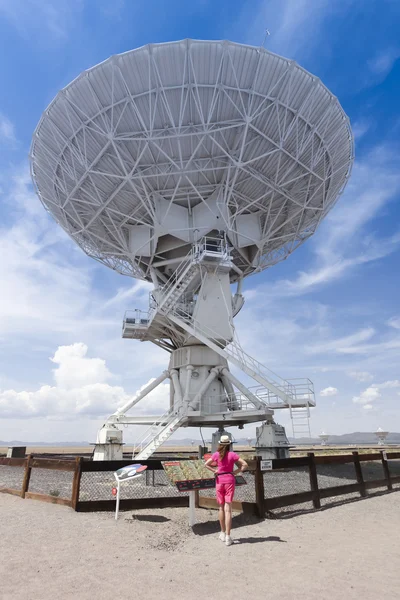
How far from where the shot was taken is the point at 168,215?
68.7 ft

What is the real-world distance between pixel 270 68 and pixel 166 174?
604 cm

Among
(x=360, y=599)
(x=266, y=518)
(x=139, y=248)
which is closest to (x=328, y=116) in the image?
(x=139, y=248)

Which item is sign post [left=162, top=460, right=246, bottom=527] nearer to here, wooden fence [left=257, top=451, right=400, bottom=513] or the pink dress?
the pink dress

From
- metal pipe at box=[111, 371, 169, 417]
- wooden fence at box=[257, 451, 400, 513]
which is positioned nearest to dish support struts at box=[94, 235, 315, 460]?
metal pipe at box=[111, 371, 169, 417]

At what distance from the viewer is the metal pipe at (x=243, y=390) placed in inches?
746

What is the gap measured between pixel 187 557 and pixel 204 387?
16037 millimetres

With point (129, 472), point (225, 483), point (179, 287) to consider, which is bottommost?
point (225, 483)

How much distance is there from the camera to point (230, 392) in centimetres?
2172

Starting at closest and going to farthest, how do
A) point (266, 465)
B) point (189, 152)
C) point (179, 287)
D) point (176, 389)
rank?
point (266, 465)
point (189, 152)
point (179, 287)
point (176, 389)

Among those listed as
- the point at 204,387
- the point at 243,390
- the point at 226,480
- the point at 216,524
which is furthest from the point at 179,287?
the point at 226,480

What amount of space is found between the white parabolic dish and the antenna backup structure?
0.06 meters

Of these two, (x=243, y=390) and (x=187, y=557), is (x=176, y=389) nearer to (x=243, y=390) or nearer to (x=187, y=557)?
(x=243, y=390)

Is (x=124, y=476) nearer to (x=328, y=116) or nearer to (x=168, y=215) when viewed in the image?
(x=168, y=215)

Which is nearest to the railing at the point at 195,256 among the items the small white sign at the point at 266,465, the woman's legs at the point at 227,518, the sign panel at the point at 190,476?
the small white sign at the point at 266,465
